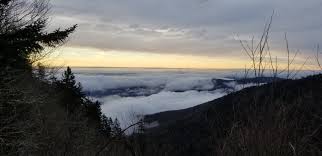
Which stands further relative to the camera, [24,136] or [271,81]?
[24,136]

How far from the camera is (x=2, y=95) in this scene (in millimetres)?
11648

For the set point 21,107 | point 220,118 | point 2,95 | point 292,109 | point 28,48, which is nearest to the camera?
point 292,109

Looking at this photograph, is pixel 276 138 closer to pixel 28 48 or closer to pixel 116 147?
pixel 116 147

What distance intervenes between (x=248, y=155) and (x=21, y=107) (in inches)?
491

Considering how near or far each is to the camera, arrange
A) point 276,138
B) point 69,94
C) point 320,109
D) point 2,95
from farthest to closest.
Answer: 1. point 69,94
2. point 2,95
3. point 320,109
4. point 276,138

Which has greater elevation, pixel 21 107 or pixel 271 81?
pixel 271 81

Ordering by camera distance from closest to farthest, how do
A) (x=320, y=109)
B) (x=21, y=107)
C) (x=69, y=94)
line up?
(x=320, y=109), (x=21, y=107), (x=69, y=94)

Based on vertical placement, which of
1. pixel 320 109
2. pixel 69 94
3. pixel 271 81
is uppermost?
pixel 271 81

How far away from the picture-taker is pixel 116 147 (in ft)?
10.9

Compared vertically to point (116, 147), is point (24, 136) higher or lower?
lower

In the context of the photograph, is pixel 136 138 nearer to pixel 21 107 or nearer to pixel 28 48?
pixel 28 48

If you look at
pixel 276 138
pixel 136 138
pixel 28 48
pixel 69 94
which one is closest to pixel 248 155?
pixel 276 138

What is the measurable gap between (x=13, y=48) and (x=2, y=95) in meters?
1.42

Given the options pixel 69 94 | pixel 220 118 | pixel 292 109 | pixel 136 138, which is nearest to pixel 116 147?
pixel 136 138
